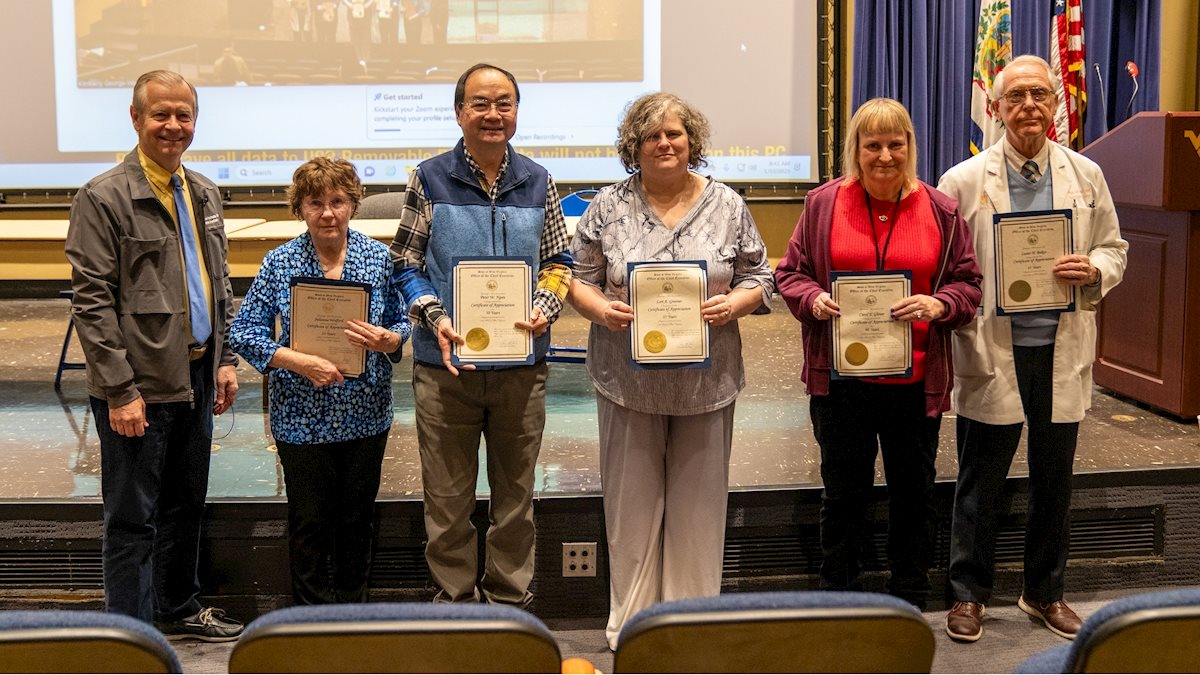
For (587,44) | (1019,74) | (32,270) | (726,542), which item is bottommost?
(726,542)

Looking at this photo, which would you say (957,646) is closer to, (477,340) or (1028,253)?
(1028,253)

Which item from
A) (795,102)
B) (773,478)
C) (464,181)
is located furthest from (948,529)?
(795,102)

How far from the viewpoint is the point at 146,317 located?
2967 millimetres

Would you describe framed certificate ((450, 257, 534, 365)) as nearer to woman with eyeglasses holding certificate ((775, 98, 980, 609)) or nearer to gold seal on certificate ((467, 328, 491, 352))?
gold seal on certificate ((467, 328, 491, 352))

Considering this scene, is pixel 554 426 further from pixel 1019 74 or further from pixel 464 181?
pixel 1019 74

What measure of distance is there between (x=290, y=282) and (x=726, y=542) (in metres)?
1.60

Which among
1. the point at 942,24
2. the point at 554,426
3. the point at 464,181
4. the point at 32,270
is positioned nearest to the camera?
the point at 464,181

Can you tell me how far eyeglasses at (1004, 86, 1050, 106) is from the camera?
308 cm

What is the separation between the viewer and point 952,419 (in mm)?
4578

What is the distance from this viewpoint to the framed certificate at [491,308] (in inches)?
114

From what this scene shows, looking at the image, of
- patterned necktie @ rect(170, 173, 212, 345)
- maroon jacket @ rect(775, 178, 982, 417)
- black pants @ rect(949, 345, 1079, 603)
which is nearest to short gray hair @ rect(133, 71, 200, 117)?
patterned necktie @ rect(170, 173, 212, 345)

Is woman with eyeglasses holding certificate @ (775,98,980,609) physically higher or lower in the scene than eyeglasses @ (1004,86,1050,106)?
lower

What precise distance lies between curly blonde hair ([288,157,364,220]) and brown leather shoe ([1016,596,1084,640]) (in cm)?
234

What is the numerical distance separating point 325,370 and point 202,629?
3.13 feet
